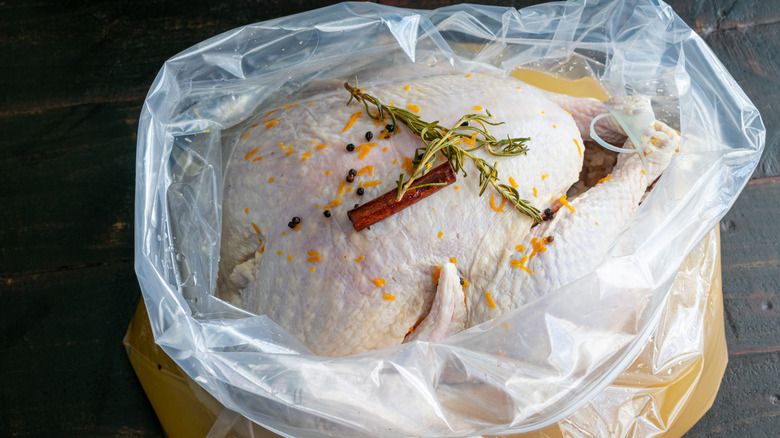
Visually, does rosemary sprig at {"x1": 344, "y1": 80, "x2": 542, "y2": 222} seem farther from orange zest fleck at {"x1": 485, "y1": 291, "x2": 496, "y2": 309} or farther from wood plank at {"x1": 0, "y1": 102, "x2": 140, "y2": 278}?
wood plank at {"x1": 0, "y1": 102, "x2": 140, "y2": 278}

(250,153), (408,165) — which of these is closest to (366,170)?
(408,165)

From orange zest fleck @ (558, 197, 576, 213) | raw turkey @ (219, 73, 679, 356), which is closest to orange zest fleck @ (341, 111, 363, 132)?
raw turkey @ (219, 73, 679, 356)

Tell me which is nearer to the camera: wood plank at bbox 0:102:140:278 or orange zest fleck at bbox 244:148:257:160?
orange zest fleck at bbox 244:148:257:160

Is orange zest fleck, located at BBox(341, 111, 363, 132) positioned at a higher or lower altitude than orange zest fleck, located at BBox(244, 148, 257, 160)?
higher

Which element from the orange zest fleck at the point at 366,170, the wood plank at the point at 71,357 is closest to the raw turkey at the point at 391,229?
the orange zest fleck at the point at 366,170

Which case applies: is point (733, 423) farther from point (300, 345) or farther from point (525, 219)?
point (300, 345)

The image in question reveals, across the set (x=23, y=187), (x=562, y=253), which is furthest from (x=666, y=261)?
(x=23, y=187)

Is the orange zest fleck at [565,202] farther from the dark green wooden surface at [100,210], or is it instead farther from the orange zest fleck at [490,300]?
the dark green wooden surface at [100,210]
